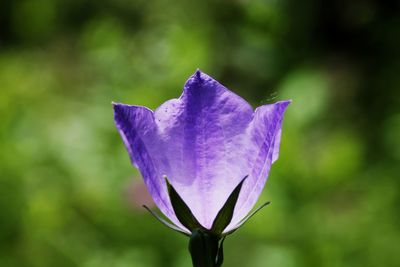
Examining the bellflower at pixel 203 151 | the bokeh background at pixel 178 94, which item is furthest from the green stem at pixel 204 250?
the bokeh background at pixel 178 94

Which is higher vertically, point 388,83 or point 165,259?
point 388,83

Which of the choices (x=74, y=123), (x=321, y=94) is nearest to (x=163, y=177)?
(x=321, y=94)

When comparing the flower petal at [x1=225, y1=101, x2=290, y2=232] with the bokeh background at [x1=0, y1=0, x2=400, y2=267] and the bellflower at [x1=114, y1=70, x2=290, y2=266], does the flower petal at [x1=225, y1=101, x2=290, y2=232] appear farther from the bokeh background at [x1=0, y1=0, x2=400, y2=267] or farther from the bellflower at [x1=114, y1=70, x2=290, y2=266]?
the bokeh background at [x1=0, y1=0, x2=400, y2=267]

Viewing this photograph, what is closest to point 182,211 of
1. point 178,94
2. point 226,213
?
point 226,213

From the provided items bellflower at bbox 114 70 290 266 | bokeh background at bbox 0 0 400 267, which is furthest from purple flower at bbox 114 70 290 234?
bokeh background at bbox 0 0 400 267

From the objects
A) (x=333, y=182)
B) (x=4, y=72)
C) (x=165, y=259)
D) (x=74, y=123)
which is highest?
(x=4, y=72)

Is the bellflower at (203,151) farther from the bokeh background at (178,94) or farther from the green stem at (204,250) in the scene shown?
the bokeh background at (178,94)

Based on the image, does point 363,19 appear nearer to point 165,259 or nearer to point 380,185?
point 380,185
